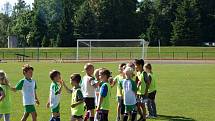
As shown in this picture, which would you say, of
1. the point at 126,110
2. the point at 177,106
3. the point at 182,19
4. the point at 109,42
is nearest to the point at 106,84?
the point at 126,110

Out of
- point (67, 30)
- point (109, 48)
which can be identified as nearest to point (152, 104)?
point (109, 48)

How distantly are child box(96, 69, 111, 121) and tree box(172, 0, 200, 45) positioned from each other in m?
85.8

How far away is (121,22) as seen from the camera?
10362 cm

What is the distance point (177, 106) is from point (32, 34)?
87.0m

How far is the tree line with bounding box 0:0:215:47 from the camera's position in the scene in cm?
9812

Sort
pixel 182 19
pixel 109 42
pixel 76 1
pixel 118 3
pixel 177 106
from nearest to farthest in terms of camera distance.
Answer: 1. pixel 177 106
2. pixel 109 42
3. pixel 182 19
4. pixel 118 3
5. pixel 76 1

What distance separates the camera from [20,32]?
108 m

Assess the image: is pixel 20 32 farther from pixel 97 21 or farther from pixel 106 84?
pixel 106 84

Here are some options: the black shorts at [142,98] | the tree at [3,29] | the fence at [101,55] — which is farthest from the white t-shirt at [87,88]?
the tree at [3,29]

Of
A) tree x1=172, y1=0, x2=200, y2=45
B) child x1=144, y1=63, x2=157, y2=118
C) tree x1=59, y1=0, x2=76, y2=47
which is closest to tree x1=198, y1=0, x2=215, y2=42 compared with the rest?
tree x1=172, y1=0, x2=200, y2=45

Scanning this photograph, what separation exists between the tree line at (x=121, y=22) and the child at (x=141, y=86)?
82744 mm

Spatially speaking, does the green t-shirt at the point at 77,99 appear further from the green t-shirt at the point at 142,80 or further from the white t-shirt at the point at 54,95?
the green t-shirt at the point at 142,80

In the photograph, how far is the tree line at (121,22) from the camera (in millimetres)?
98125

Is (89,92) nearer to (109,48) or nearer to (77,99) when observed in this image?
(77,99)
